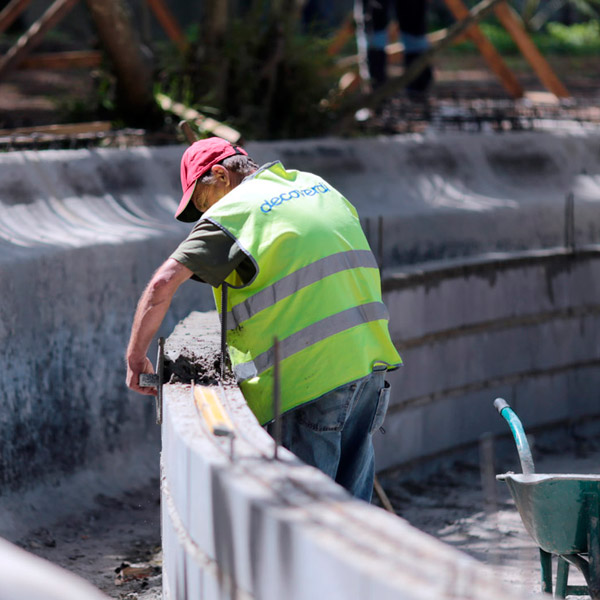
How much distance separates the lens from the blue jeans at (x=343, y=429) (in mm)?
3850

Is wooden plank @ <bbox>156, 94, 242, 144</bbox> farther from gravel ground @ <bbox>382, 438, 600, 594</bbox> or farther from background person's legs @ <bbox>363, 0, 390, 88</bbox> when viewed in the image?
gravel ground @ <bbox>382, 438, 600, 594</bbox>

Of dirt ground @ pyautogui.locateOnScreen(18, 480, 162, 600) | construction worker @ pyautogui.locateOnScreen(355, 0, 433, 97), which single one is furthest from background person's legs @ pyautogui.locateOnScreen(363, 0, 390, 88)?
dirt ground @ pyautogui.locateOnScreen(18, 480, 162, 600)

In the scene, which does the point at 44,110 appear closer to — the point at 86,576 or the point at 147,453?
the point at 147,453

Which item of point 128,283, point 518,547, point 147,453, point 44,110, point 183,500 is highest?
point 44,110

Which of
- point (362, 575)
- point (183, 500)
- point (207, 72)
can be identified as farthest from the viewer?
point (207, 72)

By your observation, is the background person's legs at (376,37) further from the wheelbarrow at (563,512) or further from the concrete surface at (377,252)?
the wheelbarrow at (563,512)

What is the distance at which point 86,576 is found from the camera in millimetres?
5176

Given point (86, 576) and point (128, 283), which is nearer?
point (86, 576)

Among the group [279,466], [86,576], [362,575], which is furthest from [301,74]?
[362,575]

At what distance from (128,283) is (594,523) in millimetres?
3358

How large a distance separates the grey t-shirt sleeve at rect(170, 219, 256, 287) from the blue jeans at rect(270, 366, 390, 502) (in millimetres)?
590

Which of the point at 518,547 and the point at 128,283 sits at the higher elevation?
the point at 128,283

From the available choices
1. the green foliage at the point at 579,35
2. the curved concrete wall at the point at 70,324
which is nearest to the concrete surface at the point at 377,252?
the curved concrete wall at the point at 70,324

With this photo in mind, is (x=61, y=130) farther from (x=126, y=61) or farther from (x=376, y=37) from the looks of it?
(x=376, y=37)
